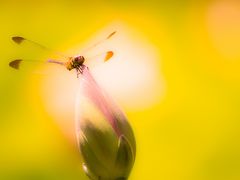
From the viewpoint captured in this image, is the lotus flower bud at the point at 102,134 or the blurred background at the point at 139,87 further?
the blurred background at the point at 139,87

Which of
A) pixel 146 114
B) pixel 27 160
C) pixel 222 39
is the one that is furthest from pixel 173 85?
pixel 27 160

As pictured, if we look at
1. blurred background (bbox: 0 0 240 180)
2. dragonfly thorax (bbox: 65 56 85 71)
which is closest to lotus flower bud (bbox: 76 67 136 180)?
dragonfly thorax (bbox: 65 56 85 71)

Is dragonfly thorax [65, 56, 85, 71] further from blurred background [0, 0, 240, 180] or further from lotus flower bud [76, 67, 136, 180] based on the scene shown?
blurred background [0, 0, 240, 180]

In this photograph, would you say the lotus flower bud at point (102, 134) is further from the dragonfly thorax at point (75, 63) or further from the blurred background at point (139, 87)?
the blurred background at point (139, 87)

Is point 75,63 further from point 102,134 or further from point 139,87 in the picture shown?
point 139,87

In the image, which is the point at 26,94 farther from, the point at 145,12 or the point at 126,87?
the point at 145,12

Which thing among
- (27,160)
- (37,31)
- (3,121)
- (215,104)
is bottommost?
(215,104)

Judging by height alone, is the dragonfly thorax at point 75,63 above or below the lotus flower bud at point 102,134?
above

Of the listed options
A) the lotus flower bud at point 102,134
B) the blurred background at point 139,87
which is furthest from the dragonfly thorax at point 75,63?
the blurred background at point 139,87
